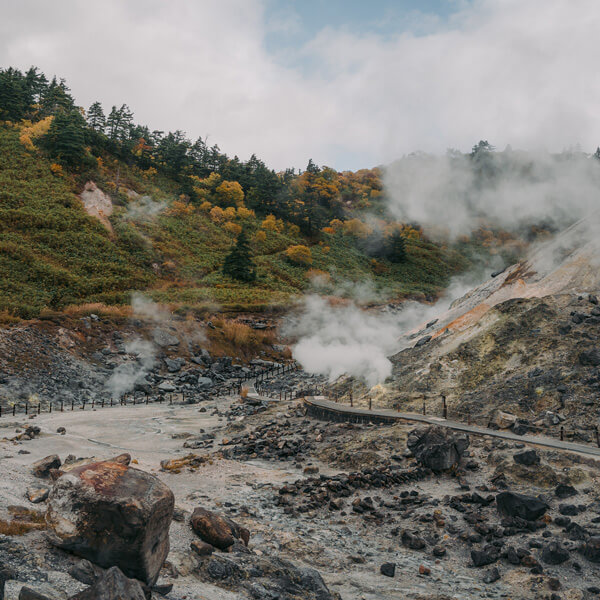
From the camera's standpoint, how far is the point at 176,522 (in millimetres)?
10680

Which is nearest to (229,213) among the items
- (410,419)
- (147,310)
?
(147,310)

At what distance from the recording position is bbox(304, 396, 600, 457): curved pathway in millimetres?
16219

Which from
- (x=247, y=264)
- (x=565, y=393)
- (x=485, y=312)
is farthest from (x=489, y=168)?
(x=565, y=393)

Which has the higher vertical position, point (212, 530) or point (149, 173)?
point (149, 173)

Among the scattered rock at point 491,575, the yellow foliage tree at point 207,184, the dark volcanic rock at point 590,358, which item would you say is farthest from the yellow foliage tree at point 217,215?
the scattered rock at point 491,575

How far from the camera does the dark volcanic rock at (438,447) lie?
16.4 meters

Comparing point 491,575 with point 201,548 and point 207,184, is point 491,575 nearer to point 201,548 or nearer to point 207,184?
point 201,548

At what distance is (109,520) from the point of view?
6934mm

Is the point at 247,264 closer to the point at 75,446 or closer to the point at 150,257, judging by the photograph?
the point at 150,257

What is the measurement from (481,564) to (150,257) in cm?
5607

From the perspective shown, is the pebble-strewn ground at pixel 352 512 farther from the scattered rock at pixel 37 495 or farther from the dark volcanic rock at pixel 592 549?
the scattered rock at pixel 37 495

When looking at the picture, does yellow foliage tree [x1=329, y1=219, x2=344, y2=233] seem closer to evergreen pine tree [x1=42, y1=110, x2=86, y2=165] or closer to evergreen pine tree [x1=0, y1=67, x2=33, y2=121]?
evergreen pine tree [x1=42, y1=110, x2=86, y2=165]


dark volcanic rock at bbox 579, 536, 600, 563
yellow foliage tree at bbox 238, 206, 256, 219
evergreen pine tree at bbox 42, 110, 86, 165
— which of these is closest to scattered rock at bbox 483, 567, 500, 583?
dark volcanic rock at bbox 579, 536, 600, 563

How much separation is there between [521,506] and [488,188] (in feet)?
409
